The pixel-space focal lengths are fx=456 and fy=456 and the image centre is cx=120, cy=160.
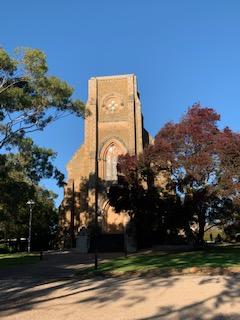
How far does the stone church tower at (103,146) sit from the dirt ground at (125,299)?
2898cm

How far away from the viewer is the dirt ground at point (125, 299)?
9791mm

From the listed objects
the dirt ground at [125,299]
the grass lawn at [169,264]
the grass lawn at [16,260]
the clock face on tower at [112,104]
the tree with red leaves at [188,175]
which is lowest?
the dirt ground at [125,299]

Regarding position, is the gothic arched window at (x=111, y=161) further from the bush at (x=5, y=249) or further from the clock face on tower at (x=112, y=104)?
the bush at (x=5, y=249)

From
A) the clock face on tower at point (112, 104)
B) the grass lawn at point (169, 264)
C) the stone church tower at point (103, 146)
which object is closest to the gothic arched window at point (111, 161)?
the stone church tower at point (103, 146)

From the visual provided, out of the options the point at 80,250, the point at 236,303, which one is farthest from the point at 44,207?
the point at 236,303

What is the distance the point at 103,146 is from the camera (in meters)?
47.7

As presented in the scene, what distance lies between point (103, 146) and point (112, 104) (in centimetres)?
524

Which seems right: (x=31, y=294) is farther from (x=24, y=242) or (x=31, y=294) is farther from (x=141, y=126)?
(x=24, y=242)

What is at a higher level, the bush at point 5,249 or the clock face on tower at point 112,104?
the clock face on tower at point 112,104

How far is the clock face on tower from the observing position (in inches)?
1952

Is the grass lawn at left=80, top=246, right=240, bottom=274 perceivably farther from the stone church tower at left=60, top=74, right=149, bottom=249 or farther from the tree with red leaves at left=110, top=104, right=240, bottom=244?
the stone church tower at left=60, top=74, right=149, bottom=249

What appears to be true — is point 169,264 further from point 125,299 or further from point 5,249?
point 5,249

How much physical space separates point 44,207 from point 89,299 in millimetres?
41664

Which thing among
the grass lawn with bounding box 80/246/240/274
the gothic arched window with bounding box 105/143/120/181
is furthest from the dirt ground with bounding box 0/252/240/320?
the gothic arched window with bounding box 105/143/120/181
